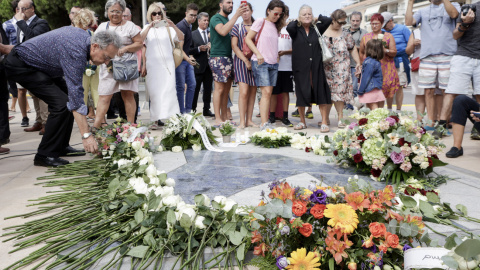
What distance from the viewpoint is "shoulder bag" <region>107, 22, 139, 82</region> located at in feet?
20.2

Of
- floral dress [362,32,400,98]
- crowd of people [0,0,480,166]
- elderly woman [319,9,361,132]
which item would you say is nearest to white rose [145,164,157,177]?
crowd of people [0,0,480,166]

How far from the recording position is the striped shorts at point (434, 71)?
6164 mm

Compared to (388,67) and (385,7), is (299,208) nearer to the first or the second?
(388,67)

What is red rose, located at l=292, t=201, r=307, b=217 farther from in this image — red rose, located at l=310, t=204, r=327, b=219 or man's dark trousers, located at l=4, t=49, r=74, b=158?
man's dark trousers, located at l=4, t=49, r=74, b=158

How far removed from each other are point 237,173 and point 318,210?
196 centimetres

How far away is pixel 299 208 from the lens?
217cm

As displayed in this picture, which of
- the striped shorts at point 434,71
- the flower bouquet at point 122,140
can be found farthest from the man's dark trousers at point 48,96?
the striped shorts at point 434,71

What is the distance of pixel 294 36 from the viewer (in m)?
6.90

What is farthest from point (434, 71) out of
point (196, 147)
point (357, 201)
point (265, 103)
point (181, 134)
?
point (357, 201)

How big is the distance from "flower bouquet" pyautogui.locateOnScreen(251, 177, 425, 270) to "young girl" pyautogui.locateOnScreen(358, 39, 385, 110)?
477 centimetres

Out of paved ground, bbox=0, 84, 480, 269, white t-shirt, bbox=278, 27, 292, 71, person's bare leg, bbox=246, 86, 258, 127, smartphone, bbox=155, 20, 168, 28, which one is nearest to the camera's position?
paved ground, bbox=0, 84, 480, 269

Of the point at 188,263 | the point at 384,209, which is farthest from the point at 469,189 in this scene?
the point at 188,263

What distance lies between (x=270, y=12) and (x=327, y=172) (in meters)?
3.52

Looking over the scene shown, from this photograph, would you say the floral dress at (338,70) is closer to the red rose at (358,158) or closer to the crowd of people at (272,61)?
the crowd of people at (272,61)
